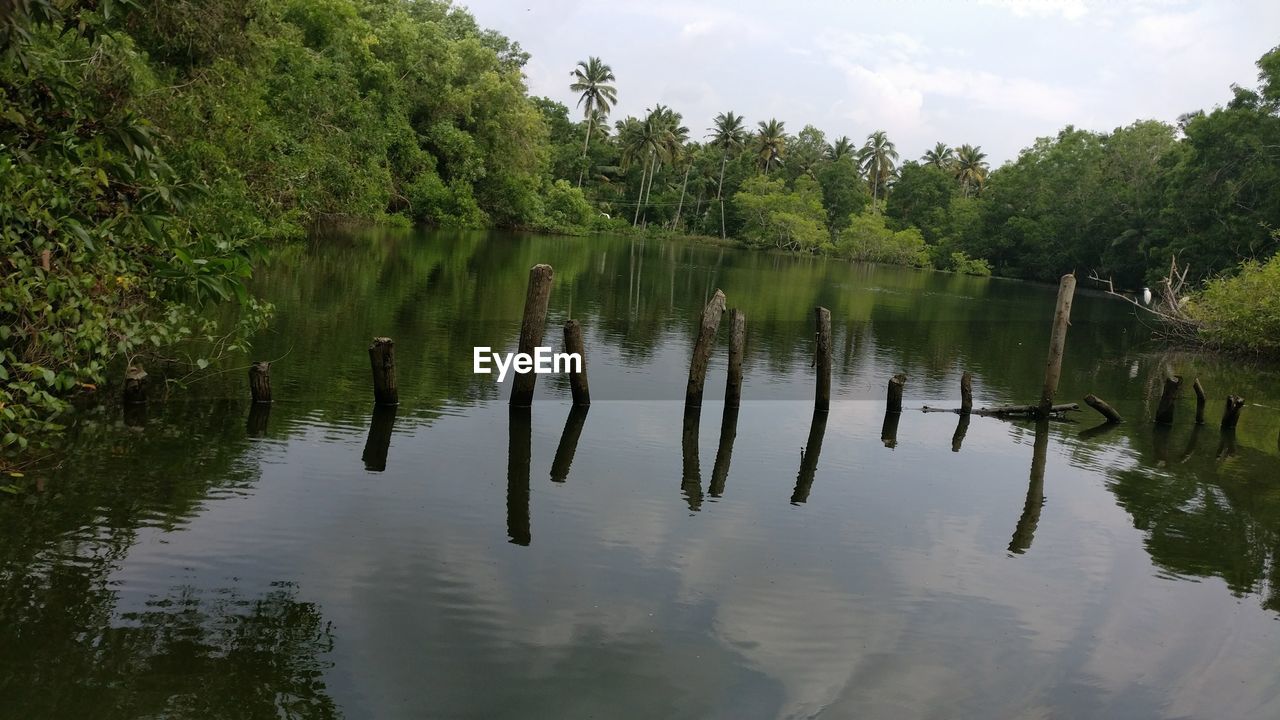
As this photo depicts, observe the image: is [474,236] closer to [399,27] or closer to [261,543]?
[399,27]

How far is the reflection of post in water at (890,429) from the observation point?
14.5m

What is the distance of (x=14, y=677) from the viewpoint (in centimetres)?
565

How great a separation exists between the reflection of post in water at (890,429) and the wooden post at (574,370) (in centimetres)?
462

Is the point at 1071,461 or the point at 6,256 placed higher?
the point at 6,256

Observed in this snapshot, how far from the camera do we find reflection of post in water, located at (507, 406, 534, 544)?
9.20m

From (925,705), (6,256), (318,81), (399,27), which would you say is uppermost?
(399,27)

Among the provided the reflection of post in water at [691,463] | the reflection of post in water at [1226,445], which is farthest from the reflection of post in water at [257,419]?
the reflection of post in water at [1226,445]

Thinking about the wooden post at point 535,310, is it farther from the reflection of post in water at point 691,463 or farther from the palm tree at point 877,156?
the palm tree at point 877,156

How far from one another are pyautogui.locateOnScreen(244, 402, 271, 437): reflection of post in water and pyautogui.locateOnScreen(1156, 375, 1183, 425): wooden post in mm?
14563

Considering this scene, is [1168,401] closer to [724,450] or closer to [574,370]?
[724,450]

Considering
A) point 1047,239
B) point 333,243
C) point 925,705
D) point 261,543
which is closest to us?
point 925,705

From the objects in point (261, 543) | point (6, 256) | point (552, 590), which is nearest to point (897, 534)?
point (552, 590)

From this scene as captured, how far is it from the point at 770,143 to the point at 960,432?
93.8 metres

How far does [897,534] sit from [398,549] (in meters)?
5.11
